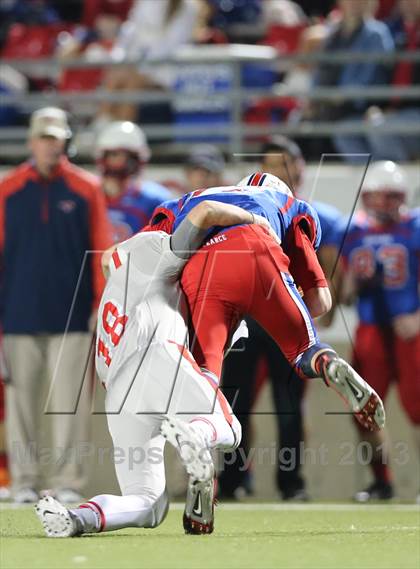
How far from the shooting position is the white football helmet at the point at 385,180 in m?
9.62

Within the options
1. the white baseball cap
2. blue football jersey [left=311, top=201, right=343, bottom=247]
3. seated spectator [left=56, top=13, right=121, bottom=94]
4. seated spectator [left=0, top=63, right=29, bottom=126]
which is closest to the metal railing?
seated spectator [left=0, top=63, right=29, bottom=126]

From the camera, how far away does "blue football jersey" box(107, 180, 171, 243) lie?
31.6 ft

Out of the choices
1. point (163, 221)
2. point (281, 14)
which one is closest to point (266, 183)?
point (163, 221)

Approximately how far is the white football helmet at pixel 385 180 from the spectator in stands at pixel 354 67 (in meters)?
1.01

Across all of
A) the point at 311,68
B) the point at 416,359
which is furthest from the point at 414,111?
the point at 416,359

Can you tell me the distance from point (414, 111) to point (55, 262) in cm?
318

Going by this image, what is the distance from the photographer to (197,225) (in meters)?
6.03

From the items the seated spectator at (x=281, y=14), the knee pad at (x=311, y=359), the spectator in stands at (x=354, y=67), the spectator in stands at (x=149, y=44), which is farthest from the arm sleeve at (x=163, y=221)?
the seated spectator at (x=281, y=14)

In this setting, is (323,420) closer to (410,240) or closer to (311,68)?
(410,240)

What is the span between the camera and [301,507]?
8.57 metres

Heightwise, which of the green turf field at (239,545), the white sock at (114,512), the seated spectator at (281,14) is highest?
the seated spectator at (281,14)

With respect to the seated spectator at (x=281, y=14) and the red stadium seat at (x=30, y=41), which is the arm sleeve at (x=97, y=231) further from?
the red stadium seat at (x=30, y=41)

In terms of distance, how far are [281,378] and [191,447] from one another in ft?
12.8

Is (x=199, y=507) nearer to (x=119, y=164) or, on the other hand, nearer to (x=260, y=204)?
(x=260, y=204)
